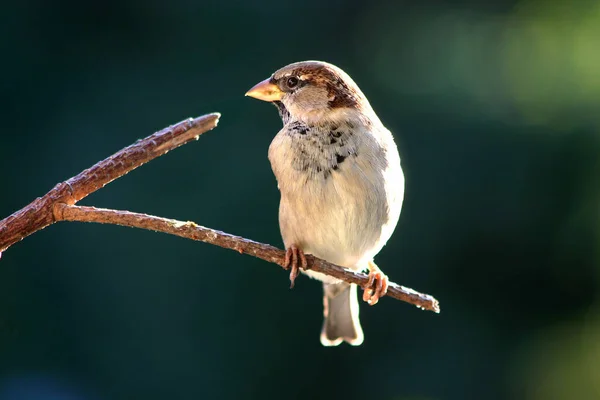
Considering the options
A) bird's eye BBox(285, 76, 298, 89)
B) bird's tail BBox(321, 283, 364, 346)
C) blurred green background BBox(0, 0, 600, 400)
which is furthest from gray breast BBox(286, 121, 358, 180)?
blurred green background BBox(0, 0, 600, 400)

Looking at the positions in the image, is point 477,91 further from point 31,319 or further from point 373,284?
point 31,319

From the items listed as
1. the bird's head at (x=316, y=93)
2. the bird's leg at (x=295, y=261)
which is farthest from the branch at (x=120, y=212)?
the bird's head at (x=316, y=93)

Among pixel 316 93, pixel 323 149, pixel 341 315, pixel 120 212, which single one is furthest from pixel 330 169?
pixel 341 315

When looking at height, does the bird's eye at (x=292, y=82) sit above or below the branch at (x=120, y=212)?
above

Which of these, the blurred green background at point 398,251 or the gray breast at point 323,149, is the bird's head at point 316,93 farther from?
the blurred green background at point 398,251

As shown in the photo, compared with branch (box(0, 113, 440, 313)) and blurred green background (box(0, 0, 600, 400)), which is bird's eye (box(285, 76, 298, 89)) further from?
blurred green background (box(0, 0, 600, 400))

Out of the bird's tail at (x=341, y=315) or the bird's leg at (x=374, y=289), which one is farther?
the bird's tail at (x=341, y=315)

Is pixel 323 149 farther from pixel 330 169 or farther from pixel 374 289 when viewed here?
pixel 374 289
